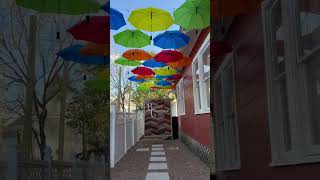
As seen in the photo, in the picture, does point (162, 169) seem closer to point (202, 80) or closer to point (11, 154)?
point (202, 80)

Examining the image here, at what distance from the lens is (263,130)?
2.08 metres

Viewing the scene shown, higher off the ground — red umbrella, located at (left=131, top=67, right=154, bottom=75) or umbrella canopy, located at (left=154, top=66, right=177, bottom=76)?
umbrella canopy, located at (left=154, top=66, right=177, bottom=76)

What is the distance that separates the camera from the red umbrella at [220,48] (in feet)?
7.23

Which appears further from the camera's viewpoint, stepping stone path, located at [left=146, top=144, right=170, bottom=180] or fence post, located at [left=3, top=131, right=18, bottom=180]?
stepping stone path, located at [left=146, top=144, right=170, bottom=180]

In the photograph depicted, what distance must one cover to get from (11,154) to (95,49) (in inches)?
22.4

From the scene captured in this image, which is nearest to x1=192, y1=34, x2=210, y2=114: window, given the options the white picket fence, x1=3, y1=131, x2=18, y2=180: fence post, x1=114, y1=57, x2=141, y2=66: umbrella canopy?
x1=114, y1=57, x2=141, y2=66: umbrella canopy

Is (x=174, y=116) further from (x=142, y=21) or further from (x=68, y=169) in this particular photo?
(x=68, y=169)

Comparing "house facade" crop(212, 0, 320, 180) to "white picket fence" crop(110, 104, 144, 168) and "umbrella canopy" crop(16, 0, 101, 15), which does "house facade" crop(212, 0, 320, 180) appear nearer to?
"umbrella canopy" crop(16, 0, 101, 15)

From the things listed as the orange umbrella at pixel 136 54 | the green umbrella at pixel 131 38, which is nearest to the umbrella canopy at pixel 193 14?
the green umbrella at pixel 131 38

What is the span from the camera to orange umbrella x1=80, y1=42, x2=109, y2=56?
1.73 meters

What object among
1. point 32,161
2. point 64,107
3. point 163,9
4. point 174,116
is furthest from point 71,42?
point 174,116

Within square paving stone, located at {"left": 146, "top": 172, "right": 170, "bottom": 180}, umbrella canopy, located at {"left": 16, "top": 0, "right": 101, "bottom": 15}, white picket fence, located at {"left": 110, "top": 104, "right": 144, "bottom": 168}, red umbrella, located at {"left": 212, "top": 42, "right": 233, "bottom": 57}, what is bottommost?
square paving stone, located at {"left": 146, "top": 172, "right": 170, "bottom": 180}

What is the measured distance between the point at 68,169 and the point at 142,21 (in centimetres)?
352

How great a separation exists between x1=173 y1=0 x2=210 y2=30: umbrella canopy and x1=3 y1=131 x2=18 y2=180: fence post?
210 centimetres
